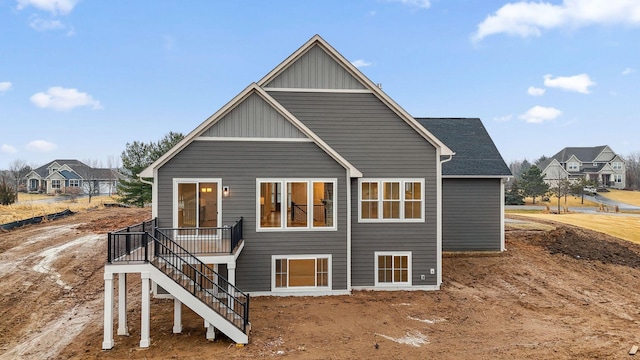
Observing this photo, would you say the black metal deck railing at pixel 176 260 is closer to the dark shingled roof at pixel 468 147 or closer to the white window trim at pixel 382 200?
the white window trim at pixel 382 200

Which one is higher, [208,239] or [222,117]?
[222,117]

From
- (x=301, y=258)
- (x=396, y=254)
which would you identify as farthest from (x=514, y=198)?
(x=301, y=258)

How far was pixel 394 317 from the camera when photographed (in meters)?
9.88

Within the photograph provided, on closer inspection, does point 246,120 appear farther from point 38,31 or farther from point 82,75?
point 82,75

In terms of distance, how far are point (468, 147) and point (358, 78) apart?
8.18 m

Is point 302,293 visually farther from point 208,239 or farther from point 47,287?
point 47,287

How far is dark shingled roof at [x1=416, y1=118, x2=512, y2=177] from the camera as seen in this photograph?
1606 cm

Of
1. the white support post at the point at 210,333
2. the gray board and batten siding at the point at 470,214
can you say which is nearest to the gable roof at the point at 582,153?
the gray board and batten siding at the point at 470,214

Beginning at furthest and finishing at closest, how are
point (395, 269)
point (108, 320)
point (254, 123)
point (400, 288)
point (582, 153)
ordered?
point (582, 153) < point (395, 269) < point (400, 288) < point (254, 123) < point (108, 320)

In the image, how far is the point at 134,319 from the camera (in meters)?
9.63

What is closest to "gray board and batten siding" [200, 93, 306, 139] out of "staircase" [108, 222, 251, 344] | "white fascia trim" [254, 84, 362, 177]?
"white fascia trim" [254, 84, 362, 177]

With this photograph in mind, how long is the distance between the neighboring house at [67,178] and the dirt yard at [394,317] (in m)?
61.4

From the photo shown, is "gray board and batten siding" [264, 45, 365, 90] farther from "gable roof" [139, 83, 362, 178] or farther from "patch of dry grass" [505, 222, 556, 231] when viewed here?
"patch of dry grass" [505, 222, 556, 231]

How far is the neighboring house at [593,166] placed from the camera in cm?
6384
